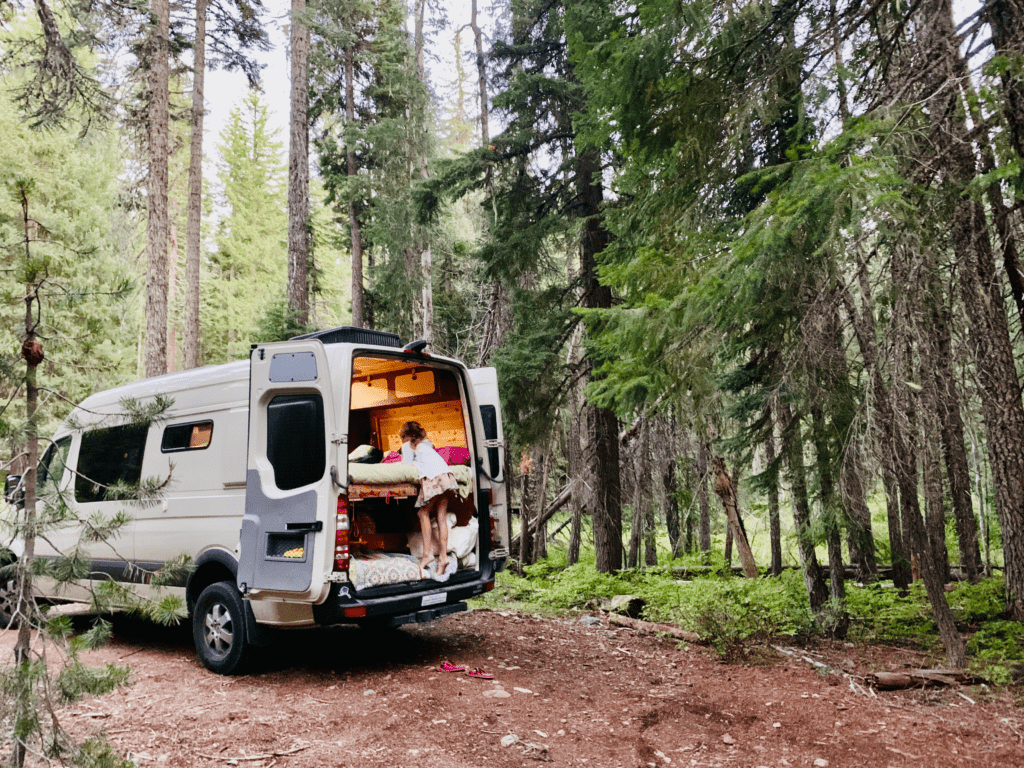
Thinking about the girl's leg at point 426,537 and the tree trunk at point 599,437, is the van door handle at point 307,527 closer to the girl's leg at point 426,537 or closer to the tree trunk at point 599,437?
the girl's leg at point 426,537

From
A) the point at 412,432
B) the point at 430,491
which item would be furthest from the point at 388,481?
the point at 412,432

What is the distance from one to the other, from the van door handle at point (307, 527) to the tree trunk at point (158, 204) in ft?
28.4

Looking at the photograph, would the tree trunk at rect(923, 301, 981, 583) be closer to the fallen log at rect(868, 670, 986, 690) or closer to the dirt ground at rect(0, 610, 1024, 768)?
the fallen log at rect(868, 670, 986, 690)

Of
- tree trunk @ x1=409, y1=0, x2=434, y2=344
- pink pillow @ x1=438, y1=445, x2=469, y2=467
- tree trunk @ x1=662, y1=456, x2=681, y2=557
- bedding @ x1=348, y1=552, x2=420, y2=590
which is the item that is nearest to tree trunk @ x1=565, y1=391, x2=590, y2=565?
tree trunk @ x1=662, y1=456, x2=681, y2=557

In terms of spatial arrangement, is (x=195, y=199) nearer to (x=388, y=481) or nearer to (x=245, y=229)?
(x=245, y=229)

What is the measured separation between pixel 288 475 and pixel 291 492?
0.16m

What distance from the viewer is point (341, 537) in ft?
16.4

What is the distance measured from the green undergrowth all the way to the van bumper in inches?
97.1

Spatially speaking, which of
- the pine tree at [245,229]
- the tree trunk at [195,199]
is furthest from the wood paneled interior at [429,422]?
the pine tree at [245,229]

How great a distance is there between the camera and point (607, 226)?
784cm

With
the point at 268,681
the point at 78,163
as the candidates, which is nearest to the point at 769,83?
the point at 268,681

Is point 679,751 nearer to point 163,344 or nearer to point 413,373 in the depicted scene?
point 413,373

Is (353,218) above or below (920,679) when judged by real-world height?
above

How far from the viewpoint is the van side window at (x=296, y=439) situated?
512 centimetres
